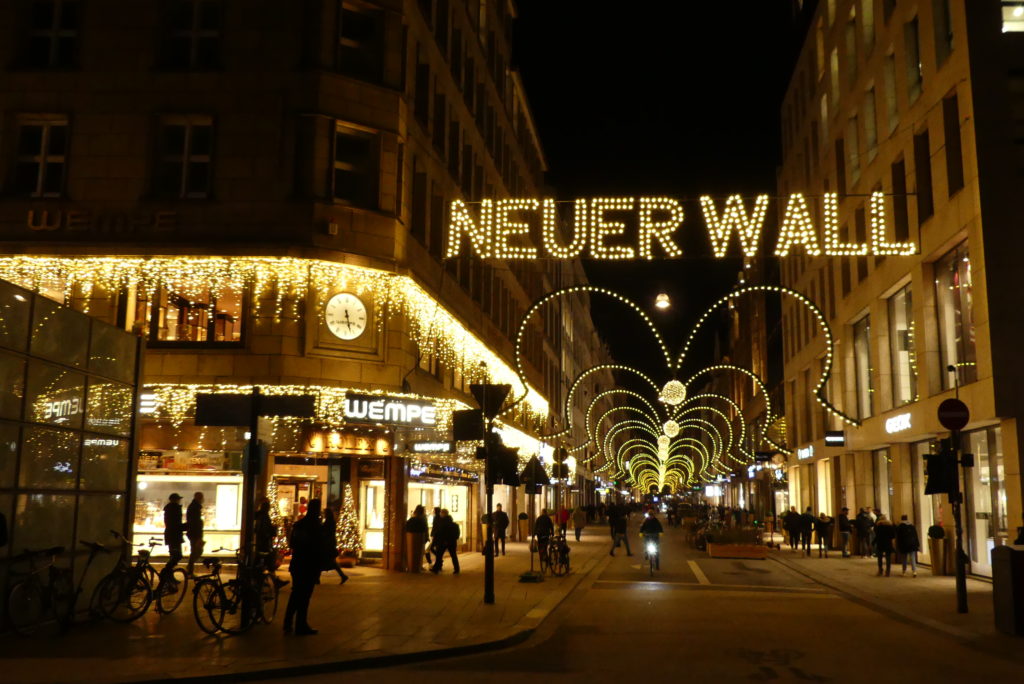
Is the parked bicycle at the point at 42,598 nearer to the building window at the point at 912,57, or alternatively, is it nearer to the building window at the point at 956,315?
the building window at the point at 956,315

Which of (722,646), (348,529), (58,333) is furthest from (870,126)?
(58,333)

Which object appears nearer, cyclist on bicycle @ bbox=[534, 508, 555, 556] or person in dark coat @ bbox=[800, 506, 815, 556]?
cyclist on bicycle @ bbox=[534, 508, 555, 556]

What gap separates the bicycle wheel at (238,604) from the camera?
558 inches

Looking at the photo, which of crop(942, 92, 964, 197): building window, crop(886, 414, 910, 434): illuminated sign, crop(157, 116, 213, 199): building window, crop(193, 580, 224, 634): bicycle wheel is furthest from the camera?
crop(886, 414, 910, 434): illuminated sign

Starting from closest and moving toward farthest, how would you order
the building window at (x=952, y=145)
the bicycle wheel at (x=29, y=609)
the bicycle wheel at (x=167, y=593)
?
1. the bicycle wheel at (x=29, y=609)
2. the bicycle wheel at (x=167, y=593)
3. the building window at (x=952, y=145)

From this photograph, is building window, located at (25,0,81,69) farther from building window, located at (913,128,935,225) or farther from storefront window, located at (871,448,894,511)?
storefront window, located at (871,448,894,511)

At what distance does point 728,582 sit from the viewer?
2577 centimetres

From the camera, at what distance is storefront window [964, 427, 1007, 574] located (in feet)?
81.6

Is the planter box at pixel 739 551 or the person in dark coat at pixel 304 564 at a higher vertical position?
the person in dark coat at pixel 304 564

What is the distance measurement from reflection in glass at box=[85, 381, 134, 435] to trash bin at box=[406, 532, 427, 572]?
1017cm

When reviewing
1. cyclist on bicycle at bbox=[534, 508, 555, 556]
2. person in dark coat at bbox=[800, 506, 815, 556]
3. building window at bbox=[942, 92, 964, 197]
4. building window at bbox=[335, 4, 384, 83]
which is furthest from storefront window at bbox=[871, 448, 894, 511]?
building window at bbox=[335, 4, 384, 83]

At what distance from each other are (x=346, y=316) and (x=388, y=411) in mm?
2435

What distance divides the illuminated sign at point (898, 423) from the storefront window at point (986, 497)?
324 cm

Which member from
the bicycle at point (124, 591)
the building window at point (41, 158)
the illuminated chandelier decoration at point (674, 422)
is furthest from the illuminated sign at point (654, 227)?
the building window at point (41, 158)
